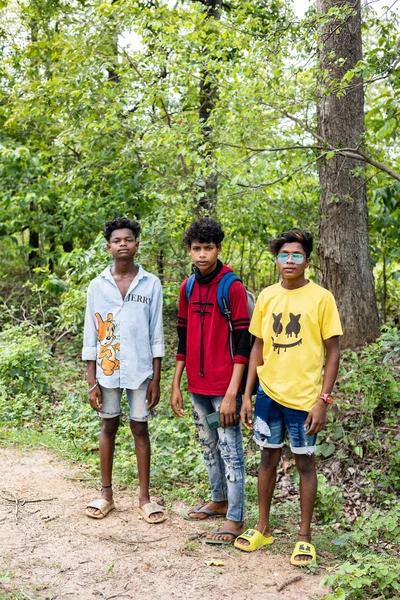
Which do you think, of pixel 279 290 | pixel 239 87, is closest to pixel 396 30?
pixel 239 87

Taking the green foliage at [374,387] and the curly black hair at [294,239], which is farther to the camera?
the green foliage at [374,387]

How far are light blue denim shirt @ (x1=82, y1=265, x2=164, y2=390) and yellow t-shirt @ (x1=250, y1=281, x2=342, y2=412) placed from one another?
0.83 m

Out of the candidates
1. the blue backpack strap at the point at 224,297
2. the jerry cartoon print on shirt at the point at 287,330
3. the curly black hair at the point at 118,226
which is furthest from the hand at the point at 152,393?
the curly black hair at the point at 118,226

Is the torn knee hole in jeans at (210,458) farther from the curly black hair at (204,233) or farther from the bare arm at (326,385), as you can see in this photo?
the curly black hair at (204,233)

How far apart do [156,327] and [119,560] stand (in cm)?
147

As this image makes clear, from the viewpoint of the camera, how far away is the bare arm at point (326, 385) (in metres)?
3.54

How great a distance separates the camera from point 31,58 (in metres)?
10.3

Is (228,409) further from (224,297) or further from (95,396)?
(95,396)

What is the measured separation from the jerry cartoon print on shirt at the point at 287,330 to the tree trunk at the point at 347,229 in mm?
3226

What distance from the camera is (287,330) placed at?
3.65 m

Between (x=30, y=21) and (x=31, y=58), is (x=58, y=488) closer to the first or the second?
(x=31, y=58)

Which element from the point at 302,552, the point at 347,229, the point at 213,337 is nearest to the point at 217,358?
the point at 213,337

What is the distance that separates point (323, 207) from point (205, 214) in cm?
135

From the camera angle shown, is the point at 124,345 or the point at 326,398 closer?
the point at 326,398
